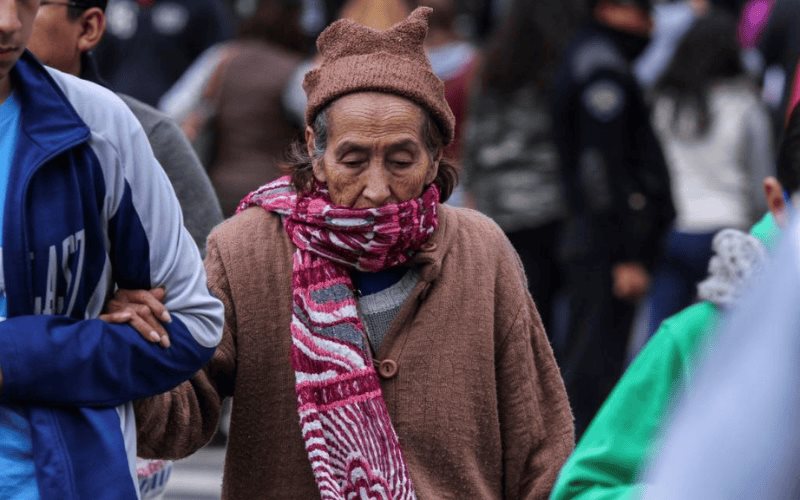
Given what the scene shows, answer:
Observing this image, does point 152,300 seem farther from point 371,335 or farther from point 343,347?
point 371,335

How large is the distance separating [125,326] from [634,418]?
1.00 meters

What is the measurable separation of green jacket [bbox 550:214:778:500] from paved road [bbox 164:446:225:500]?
18.4 ft

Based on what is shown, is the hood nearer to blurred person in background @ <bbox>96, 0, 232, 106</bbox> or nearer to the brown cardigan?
A: the brown cardigan

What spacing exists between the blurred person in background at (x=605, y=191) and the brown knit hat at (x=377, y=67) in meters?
4.26

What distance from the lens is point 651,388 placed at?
109 inches

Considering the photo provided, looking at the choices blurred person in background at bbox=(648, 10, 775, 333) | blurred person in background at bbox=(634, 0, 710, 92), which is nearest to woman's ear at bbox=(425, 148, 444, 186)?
blurred person in background at bbox=(648, 10, 775, 333)

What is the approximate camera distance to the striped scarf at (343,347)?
359cm

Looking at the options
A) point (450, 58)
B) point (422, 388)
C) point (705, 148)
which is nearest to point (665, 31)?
point (705, 148)

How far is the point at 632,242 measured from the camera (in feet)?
26.9

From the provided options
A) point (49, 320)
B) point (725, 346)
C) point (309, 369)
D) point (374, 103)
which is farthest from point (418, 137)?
point (725, 346)

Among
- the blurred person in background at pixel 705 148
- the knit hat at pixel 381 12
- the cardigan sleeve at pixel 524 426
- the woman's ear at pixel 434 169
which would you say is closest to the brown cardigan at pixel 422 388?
the cardigan sleeve at pixel 524 426

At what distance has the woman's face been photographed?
12.2 ft

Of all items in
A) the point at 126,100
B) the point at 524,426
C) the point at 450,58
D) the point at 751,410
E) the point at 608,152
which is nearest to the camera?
the point at 751,410

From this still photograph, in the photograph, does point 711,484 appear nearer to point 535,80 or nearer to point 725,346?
point 725,346
